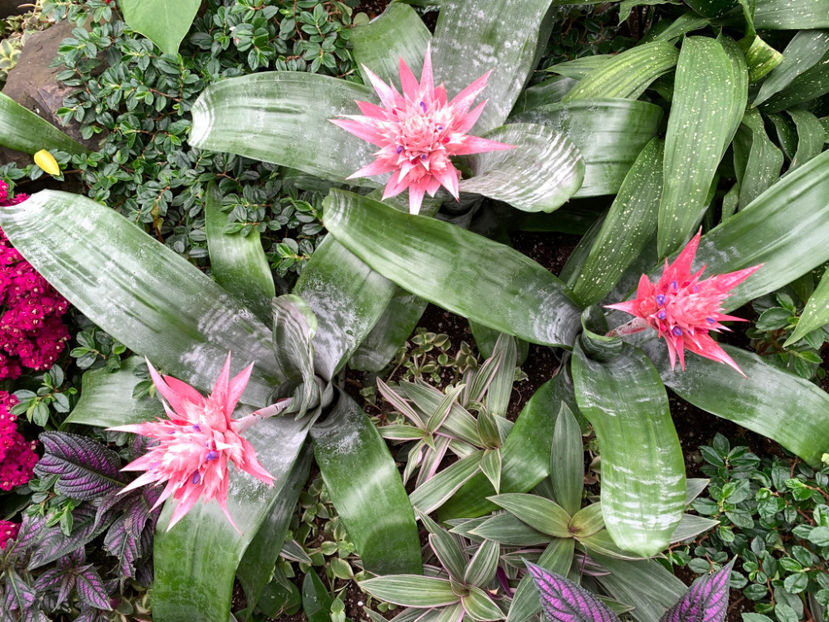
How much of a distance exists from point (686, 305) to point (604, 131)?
2.24 feet

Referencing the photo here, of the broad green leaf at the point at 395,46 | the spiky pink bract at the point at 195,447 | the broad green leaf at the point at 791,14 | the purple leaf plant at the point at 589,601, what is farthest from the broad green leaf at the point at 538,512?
the broad green leaf at the point at 791,14

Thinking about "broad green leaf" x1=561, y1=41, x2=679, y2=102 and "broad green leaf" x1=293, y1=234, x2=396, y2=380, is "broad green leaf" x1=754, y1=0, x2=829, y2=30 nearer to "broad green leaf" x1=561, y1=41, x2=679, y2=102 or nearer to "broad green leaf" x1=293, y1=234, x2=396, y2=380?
"broad green leaf" x1=561, y1=41, x2=679, y2=102

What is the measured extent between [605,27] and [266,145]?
1326 mm

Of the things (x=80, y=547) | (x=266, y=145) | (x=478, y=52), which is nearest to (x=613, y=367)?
(x=478, y=52)

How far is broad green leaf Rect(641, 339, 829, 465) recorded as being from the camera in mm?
1428

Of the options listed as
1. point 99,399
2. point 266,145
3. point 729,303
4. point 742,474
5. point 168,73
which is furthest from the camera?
point 168,73

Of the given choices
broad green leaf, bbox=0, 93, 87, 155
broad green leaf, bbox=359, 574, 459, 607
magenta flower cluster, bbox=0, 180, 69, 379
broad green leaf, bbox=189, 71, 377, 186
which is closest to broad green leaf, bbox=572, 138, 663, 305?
broad green leaf, bbox=189, 71, 377, 186

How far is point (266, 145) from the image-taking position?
4.91 ft

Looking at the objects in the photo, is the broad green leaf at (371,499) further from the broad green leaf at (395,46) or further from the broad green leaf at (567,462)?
the broad green leaf at (395,46)

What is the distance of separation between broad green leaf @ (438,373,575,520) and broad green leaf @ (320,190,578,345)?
0.77 ft

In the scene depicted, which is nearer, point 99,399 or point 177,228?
point 99,399

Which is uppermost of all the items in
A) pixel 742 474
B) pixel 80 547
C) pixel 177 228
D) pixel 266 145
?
pixel 266 145

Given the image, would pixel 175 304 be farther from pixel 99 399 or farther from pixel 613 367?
pixel 613 367

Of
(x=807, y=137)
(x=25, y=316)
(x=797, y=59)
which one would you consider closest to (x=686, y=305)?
(x=807, y=137)
